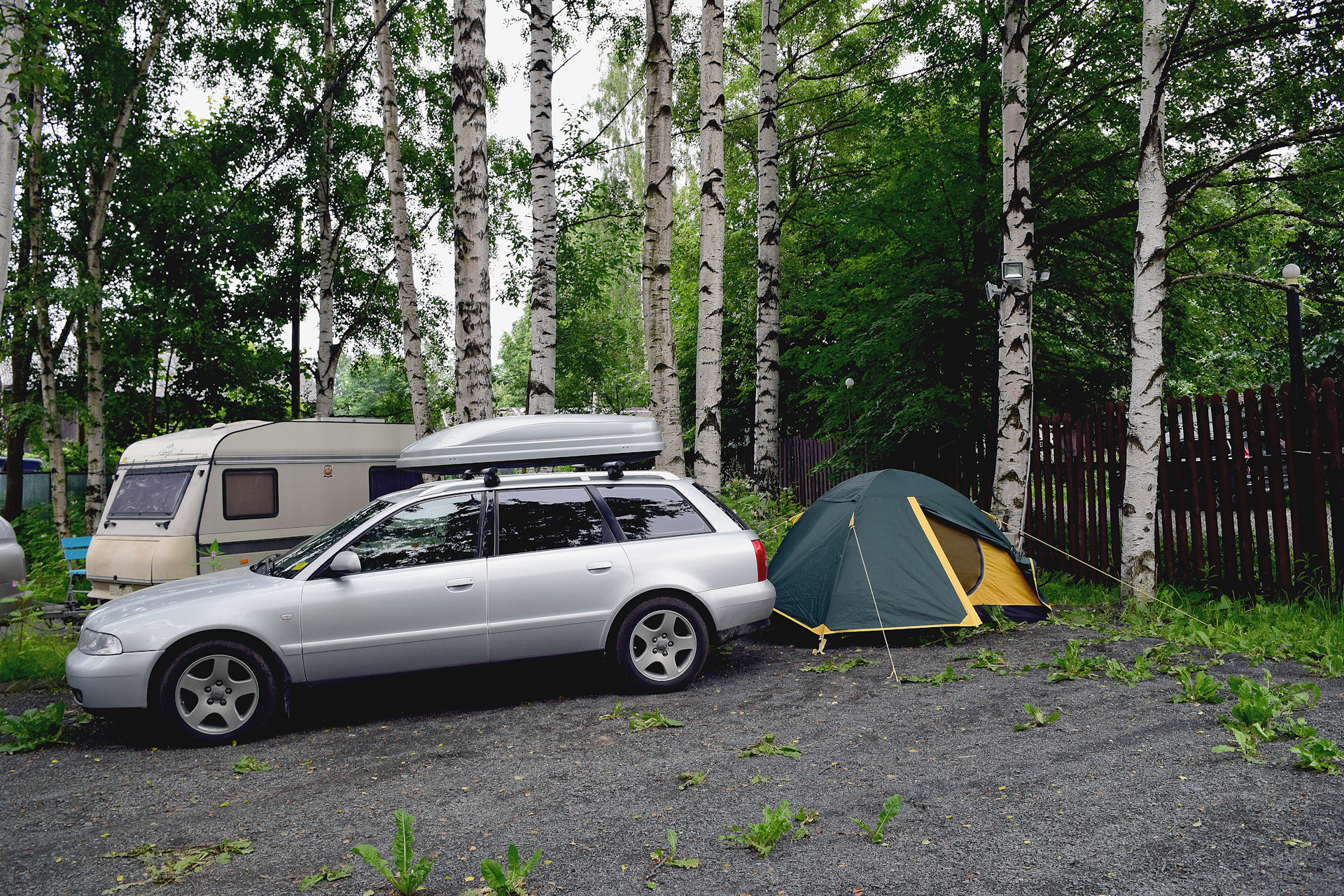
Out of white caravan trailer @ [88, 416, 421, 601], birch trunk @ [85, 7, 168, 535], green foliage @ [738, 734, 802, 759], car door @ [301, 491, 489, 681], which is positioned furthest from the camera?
birch trunk @ [85, 7, 168, 535]

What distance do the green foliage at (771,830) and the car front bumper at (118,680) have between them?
3.66 m

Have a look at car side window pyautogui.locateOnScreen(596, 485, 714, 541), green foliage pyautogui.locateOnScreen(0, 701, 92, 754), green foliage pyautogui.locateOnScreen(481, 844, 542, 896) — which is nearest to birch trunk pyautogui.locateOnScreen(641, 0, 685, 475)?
car side window pyautogui.locateOnScreen(596, 485, 714, 541)

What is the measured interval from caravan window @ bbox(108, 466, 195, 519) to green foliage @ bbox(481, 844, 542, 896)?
28.2 feet

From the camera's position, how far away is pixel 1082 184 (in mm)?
10766

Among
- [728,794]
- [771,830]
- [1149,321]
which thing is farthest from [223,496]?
[1149,321]

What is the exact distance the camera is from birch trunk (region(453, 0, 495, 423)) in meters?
8.40

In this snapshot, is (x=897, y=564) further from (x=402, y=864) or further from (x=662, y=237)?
(x=662, y=237)

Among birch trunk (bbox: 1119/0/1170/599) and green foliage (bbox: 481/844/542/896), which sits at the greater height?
birch trunk (bbox: 1119/0/1170/599)

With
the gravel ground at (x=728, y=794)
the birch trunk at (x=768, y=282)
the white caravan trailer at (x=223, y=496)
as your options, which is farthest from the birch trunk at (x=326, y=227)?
the gravel ground at (x=728, y=794)

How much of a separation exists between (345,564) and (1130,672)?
5203mm

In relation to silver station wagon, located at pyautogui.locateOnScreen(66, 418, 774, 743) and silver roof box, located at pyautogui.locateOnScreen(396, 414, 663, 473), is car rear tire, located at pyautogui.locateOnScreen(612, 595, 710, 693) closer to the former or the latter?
silver station wagon, located at pyautogui.locateOnScreen(66, 418, 774, 743)

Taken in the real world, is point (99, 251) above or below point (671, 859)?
above

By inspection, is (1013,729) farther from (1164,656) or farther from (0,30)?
(0,30)

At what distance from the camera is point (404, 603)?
542 cm
